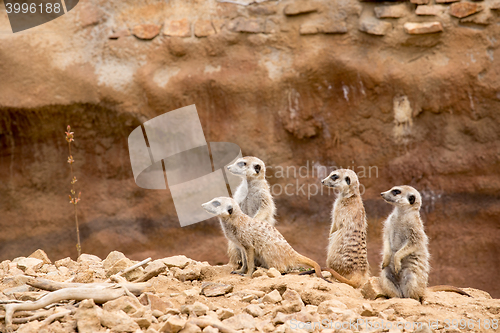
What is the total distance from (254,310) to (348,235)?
1293 millimetres

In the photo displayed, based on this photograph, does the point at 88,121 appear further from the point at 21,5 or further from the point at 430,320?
the point at 430,320

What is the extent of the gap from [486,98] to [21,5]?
5.38 m

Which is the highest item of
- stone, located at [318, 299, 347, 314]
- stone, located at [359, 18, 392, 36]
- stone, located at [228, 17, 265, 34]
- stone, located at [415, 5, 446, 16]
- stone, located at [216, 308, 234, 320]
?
stone, located at [228, 17, 265, 34]

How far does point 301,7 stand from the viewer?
5230 millimetres

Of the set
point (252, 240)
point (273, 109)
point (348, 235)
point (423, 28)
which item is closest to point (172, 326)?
point (252, 240)

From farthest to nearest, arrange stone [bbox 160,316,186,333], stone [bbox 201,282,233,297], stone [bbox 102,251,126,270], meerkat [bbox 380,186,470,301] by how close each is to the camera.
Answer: stone [bbox 102,251,126,270]
meerkat [bbox 380,186,470,301]
stone [bbox 201,282,233,297]
stone [bbox 160,316,186,333]

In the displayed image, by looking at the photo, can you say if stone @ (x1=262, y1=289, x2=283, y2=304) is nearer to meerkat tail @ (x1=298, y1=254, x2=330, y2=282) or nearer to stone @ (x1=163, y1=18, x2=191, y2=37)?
meerkat tail @ (x1=298, y1=254, x2=330, y2=282)

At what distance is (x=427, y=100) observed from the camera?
527cm

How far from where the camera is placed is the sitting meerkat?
10.3ft

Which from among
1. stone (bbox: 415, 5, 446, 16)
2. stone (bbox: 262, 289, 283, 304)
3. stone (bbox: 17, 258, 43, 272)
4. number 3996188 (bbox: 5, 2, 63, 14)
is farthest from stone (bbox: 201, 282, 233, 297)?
number 3996188 (bbox: 5, 2, 63, 14)

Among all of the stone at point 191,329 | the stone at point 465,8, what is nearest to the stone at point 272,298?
the stone at point 191,329

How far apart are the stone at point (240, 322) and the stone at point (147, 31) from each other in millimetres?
4026

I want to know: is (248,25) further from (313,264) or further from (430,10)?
(313,264)

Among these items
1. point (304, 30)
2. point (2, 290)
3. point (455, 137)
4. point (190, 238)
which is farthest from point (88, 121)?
point (455, 137)
